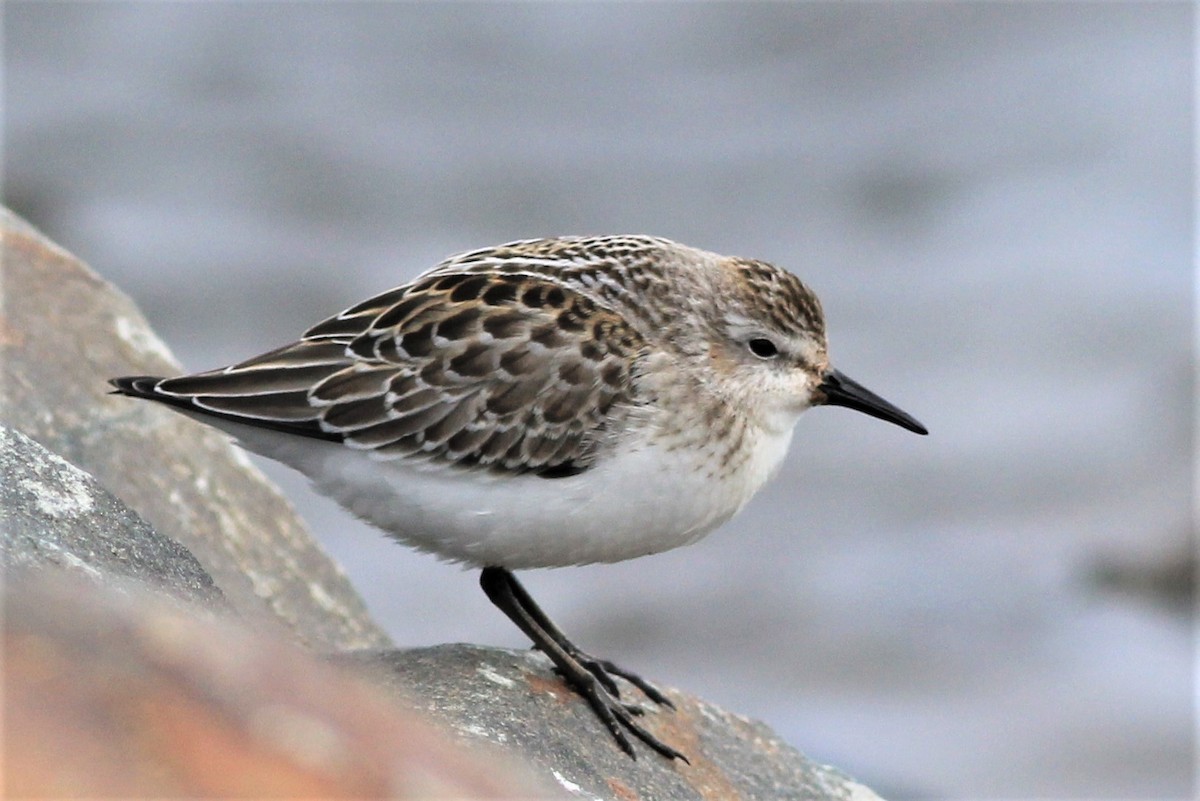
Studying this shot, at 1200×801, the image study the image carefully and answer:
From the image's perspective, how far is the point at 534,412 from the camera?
19.0 feet

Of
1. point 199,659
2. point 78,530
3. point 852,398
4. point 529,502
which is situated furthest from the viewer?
point 852,398

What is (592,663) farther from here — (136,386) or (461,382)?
(136,386)

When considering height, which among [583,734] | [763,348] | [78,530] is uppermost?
[763,348]

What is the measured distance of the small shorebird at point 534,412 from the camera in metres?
5.70

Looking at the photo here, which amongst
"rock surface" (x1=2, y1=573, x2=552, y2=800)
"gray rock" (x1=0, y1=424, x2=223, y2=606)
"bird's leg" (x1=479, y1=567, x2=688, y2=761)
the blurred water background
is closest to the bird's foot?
"bird's leg" (x1=479, y1=567, x2=688, y2=761)

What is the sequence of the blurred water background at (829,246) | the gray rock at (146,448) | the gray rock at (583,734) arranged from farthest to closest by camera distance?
the blurred water background at (829,246), the gray rock at (146,448), the gray rock at (583,734)

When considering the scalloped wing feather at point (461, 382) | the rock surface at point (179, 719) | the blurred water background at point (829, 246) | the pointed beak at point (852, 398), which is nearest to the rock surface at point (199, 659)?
the rock surface at point (179, 719)

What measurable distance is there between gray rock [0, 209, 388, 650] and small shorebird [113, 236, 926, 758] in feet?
2.09

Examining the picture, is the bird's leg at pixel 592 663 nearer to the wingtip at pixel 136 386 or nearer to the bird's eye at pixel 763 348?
the bird's eye at pixel 763 348

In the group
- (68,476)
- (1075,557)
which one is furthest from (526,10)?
(68,476)

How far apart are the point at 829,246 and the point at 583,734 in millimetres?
12196

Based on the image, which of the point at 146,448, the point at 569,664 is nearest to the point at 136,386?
the point at 146,448

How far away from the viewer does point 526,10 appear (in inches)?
803

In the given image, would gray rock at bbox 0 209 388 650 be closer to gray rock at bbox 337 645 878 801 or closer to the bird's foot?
gray rock at bbox 337 645 878 801
